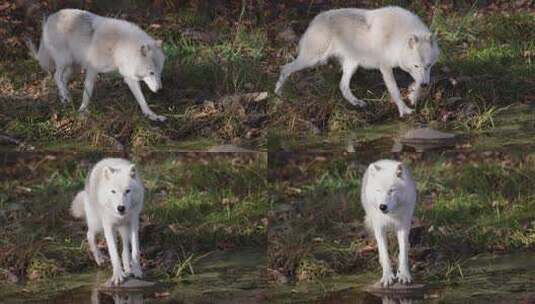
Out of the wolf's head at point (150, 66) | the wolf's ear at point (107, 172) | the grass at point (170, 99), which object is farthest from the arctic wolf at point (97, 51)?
the wolf's ear at point (107, 172)

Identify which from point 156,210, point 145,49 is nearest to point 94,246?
point 156,210

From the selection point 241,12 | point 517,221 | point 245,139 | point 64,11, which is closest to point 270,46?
point 241,12

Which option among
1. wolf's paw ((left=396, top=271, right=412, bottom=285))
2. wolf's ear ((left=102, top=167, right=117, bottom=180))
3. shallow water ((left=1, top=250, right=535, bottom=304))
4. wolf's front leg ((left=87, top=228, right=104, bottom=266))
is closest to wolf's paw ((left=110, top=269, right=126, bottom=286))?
shallow water ((left=1, top=250, right=535, bottom=304))

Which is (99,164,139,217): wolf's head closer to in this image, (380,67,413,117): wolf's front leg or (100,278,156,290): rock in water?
(100,278,156,290): rock in water

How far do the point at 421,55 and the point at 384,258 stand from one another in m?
2.03

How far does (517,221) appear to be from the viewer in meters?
11.3

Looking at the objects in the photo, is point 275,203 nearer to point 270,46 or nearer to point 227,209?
point 227,209

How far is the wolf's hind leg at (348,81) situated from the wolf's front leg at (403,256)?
1472 mm

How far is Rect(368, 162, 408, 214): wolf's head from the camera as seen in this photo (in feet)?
33.4

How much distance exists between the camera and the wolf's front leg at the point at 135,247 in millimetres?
10383

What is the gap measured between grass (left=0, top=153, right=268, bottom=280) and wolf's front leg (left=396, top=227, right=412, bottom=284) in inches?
52.8

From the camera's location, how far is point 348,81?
37.7 ft

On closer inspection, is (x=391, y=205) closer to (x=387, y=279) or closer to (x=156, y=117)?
(x=387, y=279)

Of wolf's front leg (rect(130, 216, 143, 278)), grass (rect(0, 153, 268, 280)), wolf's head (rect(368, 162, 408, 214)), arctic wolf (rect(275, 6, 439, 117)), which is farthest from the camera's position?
arctic wolf (rect(275, 6, 439, 117))
